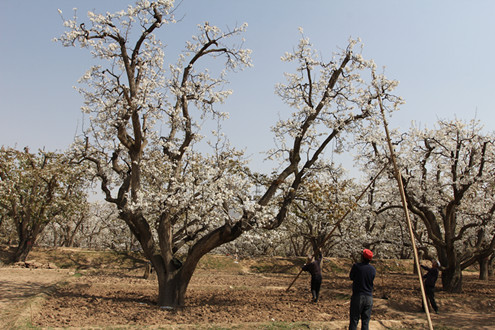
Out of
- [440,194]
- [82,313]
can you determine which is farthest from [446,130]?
[82,313]

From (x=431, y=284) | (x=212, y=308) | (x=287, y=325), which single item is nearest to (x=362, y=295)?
(x=287, y=325)

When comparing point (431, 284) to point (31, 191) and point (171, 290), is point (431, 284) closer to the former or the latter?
point (171, 290)

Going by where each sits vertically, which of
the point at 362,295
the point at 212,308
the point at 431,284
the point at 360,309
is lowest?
the point at 212,308

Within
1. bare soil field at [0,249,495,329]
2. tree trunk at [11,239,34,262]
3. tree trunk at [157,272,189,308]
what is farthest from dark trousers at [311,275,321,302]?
tree trunk at [11,239,34,262]

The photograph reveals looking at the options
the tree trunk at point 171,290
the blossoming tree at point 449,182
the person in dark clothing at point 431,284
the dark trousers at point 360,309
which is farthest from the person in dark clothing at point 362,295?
the blossoming tree at point 449,182

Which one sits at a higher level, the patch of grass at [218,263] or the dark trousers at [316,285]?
the dark trousers at [316,285]

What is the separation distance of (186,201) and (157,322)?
3.51 metres

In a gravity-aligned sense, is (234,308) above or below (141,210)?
below

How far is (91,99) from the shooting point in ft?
40.4

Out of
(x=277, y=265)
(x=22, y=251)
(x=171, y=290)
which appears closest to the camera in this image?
(x=171, y=290)

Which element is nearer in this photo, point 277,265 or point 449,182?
point 449,182

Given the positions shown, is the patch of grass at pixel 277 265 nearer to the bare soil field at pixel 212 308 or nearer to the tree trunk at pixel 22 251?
the bare soil field at pixel 212 308

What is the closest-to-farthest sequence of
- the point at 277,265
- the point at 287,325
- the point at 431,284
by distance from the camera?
the point at 287,325
the point at 431,284
the point at 277,265

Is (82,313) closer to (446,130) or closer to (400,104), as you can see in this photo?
(400,104)
